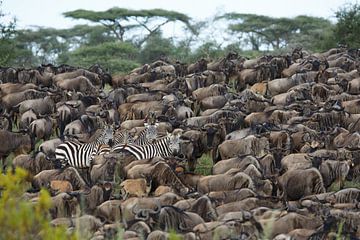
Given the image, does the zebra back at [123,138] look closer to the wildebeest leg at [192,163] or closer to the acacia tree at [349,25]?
the wildebeest leg at [192,163]

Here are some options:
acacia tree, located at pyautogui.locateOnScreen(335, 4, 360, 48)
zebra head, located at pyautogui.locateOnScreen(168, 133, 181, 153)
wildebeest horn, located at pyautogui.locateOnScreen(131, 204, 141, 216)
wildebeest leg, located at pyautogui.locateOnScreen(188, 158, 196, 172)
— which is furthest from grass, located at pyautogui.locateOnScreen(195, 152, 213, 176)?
acacia tree, located at pyautogui.locateOnScreen(335, 4, 360, 48)

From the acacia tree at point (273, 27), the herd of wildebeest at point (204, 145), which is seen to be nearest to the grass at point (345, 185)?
the herd of wildebeest at point (204, 145)

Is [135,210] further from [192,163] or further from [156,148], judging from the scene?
[192,163]

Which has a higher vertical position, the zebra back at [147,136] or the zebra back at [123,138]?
the zebra back at [147,136]

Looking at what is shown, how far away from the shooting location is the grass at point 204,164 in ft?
47.9

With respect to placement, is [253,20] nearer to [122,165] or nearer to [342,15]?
[342,15]

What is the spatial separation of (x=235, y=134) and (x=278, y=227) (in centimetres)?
544

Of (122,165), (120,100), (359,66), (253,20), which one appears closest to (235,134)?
(122,165)

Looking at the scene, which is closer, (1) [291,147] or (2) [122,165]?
(2) [122,165]

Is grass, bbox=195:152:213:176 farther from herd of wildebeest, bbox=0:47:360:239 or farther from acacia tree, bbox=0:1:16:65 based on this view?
acacia tree, bbox=0:1:16:65

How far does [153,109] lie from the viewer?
17594mm

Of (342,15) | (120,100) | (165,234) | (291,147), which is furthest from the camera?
(342,15)

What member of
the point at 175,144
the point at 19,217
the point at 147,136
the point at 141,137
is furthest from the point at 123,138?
the point at 19,217

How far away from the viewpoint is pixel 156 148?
1443 cm
